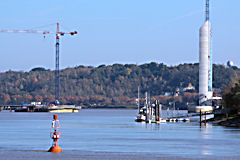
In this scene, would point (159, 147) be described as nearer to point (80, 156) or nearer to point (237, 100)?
point (80, 156)

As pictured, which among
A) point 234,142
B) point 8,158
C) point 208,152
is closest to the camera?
point 8,158

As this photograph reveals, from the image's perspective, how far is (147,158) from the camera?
6738cm

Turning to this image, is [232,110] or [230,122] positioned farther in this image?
Answer: [232,110]

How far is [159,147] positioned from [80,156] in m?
16.1

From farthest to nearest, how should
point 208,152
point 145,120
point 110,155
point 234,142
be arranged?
point 145,120, point 234,142, point 208,152, point 110,155

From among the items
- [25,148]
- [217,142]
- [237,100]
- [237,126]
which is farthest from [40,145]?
[237,100]

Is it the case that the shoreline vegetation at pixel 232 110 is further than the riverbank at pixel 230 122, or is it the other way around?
the shoreline vegetation at pixel 232 110

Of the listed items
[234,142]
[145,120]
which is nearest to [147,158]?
[234,142]

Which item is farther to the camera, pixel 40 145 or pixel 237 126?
pixel 237 126

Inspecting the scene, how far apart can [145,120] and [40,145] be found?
108 metres

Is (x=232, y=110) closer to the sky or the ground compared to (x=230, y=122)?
closer to the sky

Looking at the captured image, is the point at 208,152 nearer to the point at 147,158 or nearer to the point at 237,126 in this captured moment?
the point at 147,158

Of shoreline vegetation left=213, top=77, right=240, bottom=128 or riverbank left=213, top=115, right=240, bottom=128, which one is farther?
shoreline vegetation left=213, top=77, right=240, bottom=128

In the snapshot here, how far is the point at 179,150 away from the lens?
255 ft
